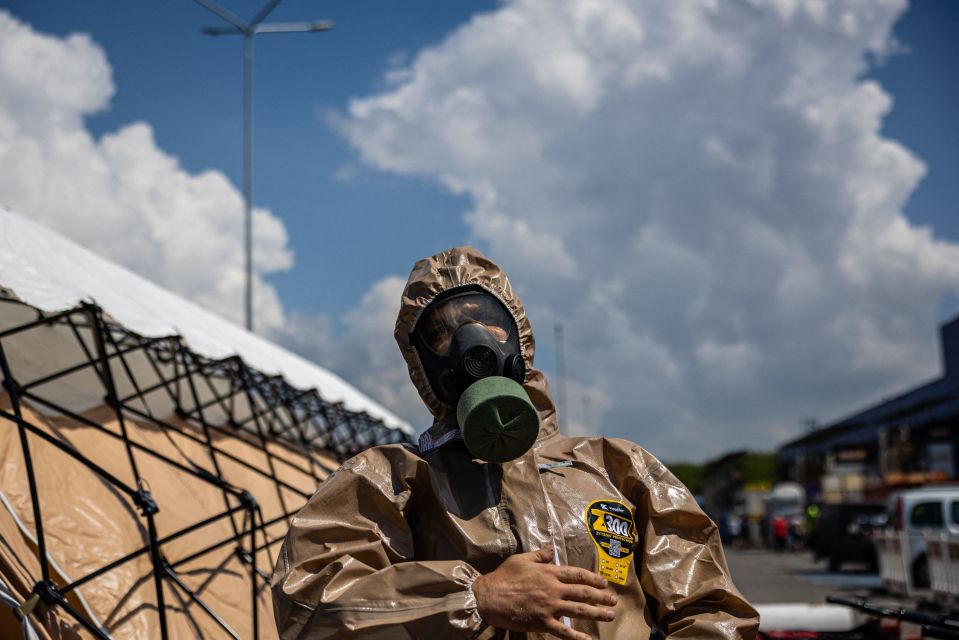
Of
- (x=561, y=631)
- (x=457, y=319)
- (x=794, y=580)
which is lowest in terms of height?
(x=561, y=631)

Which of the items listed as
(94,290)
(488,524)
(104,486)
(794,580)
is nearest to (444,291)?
(488,524)

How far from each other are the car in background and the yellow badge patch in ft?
63.9

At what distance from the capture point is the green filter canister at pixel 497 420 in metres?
1.90

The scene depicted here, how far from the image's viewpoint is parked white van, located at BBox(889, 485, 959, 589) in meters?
13.9

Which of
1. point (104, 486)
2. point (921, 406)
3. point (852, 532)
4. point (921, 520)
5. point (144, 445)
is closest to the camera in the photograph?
point (104, 486)

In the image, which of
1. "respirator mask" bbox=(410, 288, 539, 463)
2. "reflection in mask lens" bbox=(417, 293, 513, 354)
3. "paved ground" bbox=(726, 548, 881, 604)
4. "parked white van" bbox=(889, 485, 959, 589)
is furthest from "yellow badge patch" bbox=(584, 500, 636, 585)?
"parked white van" bbox=(889, 485, 959, 589)

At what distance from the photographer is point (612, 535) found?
2.14 metres

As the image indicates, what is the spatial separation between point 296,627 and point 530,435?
65 centimetres

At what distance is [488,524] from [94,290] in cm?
445

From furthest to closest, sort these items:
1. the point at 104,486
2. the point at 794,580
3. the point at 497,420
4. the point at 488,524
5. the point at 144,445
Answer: the point at 794,580, the point at 144,445, the point at 104,486, the point at 488,524, the point at 497,420

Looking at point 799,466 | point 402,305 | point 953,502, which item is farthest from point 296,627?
point 799,466

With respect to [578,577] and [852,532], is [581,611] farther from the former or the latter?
[852,532]

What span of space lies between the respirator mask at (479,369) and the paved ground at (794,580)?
12254 millimetres

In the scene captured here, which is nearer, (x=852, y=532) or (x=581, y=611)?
(x=581, y=611)
